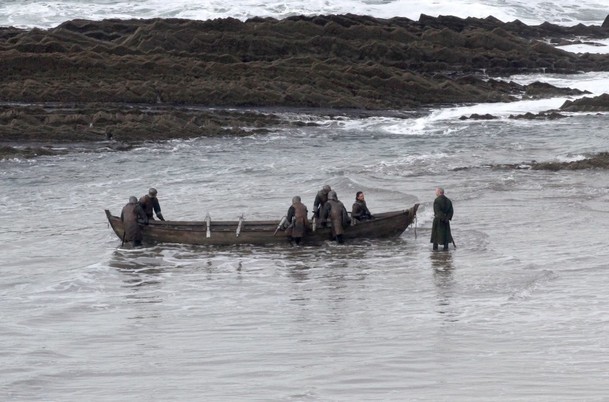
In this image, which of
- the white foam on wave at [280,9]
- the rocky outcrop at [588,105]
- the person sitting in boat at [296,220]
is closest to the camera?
the person sitting in boat at [296,220]

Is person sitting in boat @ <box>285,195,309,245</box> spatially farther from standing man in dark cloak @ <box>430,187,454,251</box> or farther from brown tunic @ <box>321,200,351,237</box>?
standing man in dark cloak @ <box>430,187,454,251</box>

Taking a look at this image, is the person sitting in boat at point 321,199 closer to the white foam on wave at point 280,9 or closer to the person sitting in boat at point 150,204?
the person sitting in boat at point 150,204

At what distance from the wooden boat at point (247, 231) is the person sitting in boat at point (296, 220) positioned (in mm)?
199

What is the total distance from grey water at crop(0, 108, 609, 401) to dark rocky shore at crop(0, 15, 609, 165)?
3.65 m

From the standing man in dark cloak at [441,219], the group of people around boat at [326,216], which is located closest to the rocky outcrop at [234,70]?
the group of people around boat at [326,216]

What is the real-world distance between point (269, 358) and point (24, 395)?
9.54ft

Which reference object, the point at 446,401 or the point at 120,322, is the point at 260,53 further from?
the point at 446,401

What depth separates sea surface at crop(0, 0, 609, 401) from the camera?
42.2 ft

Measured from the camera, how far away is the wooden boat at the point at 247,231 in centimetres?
2147

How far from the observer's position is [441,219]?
66.7ft

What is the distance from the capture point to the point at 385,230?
21938 mm

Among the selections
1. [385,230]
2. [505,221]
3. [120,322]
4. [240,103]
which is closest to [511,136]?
[240,103]

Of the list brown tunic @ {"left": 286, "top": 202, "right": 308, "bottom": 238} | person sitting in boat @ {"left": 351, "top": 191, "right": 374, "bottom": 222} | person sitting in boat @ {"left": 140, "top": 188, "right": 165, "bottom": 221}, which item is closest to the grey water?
brown tunic @ {"left": 286, "top": 202, "right": 308, "bottom": 238}

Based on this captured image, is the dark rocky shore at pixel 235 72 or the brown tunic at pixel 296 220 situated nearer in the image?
the brown tunic at pixel 296 220
